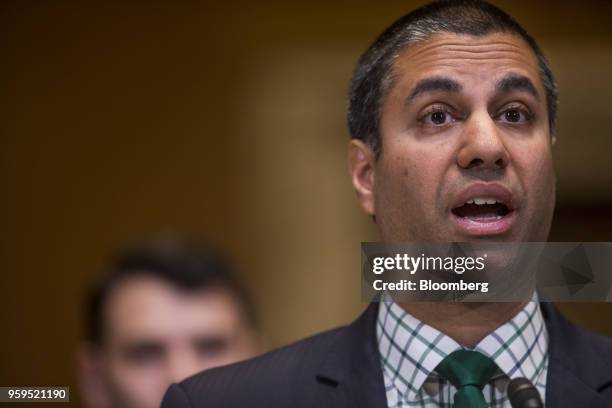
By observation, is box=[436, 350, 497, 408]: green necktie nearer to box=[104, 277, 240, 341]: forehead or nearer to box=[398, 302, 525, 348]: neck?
box=[398, 302, 525, 348]: neck

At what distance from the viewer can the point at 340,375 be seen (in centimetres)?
125

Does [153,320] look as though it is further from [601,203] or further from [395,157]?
[601,203]

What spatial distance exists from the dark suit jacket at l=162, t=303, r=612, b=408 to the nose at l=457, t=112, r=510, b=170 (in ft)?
0.77

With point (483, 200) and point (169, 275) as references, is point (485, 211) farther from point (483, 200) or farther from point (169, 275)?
point (169, 275)

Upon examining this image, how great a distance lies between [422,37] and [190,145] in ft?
2.84

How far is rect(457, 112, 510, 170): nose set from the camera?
1191mm

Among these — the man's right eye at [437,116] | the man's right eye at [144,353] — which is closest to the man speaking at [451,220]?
the man's right eye at [437,116]

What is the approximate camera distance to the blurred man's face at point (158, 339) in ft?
5.13

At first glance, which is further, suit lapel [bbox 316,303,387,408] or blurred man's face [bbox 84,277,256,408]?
blurred man's face [bbox 84,277,256,408]

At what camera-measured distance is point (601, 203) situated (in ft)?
4.93

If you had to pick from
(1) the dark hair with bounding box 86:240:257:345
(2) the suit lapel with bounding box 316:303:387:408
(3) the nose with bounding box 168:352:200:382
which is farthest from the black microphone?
(1) the dark hair with bounding box 86:240:257:345

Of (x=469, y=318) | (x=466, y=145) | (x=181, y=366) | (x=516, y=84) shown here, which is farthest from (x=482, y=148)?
(x=181, y=366)

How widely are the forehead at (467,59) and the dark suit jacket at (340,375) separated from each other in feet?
1.04

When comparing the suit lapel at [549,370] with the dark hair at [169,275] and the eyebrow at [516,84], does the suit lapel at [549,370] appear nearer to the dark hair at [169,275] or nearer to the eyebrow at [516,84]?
the eyebrow at [516,84]
